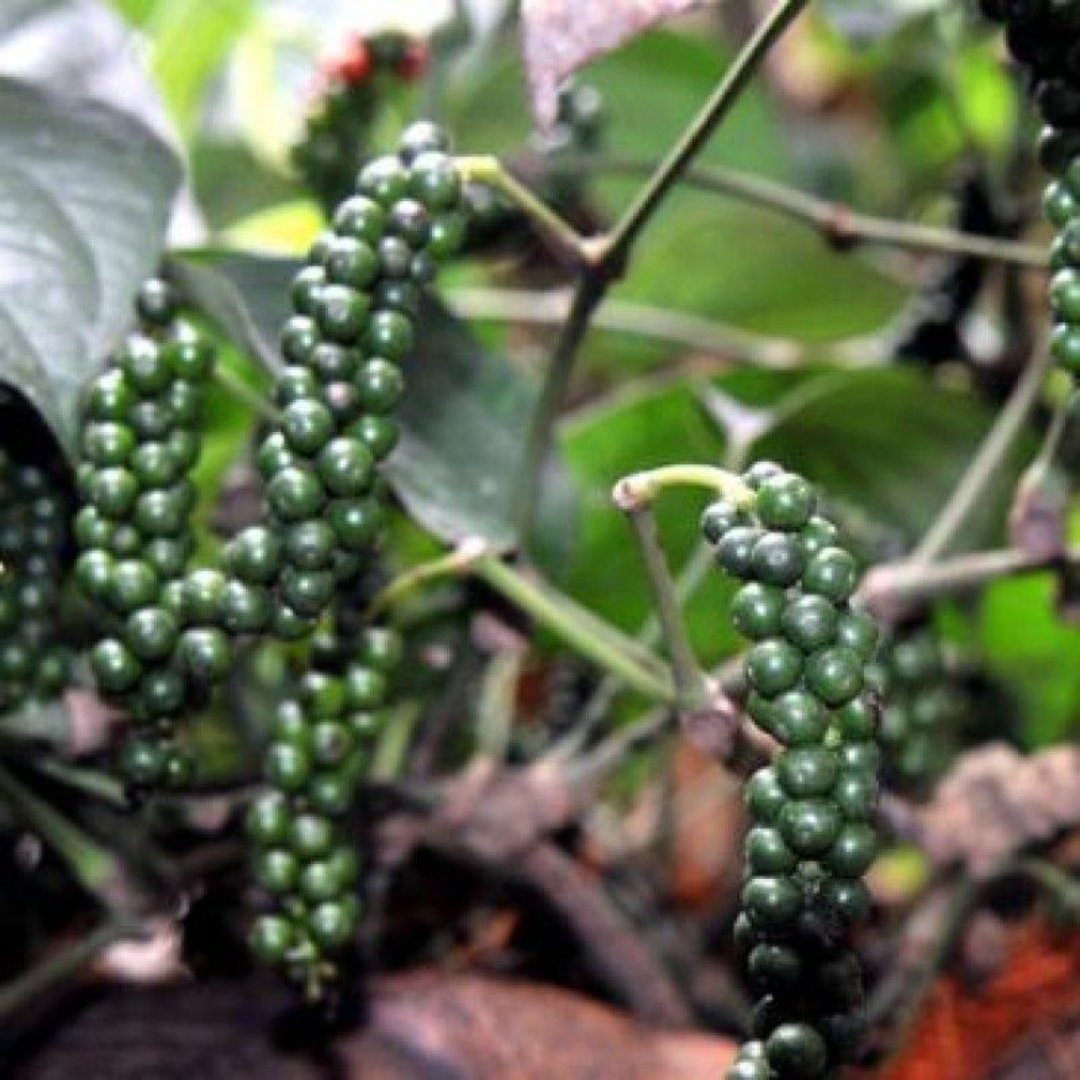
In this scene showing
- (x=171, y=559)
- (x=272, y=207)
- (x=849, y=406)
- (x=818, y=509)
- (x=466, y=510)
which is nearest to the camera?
(x=818, y=509)

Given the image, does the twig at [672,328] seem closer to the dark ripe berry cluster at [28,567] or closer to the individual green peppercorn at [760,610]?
the dark ripe berry cluster at [28,567]

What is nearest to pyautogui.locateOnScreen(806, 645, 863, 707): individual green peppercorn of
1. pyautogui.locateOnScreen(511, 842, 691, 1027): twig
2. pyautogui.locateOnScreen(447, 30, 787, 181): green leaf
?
pyautogui.locateOnScreen(511, 842, 691, 1027): twig

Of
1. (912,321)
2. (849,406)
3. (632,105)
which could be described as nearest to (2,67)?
(849,406)

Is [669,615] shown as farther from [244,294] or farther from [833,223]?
[833,223]

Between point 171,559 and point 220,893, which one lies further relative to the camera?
point 220,893

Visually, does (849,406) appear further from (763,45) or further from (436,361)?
(763,45)

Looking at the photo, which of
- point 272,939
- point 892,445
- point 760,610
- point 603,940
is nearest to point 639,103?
point 892,445
